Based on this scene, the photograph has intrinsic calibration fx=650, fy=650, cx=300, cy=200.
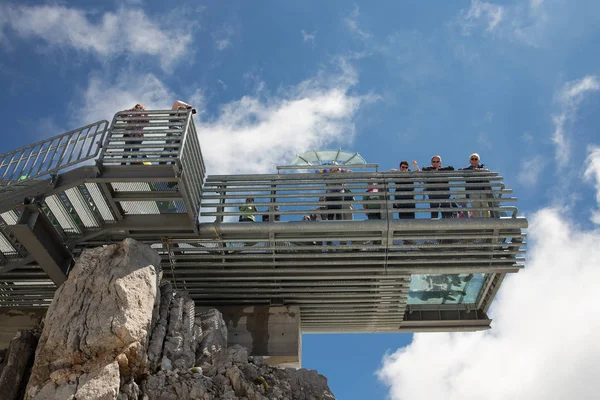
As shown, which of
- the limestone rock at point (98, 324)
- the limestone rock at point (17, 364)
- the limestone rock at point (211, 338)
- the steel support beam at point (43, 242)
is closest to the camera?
the limestone rock at point (98, 324)

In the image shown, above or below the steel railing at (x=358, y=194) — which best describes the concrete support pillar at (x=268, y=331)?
below

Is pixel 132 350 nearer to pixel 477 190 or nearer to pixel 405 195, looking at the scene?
pixel 405 195

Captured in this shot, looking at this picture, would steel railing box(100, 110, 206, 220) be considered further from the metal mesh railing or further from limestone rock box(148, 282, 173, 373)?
limestone rock box(148, 282, 173, 373)

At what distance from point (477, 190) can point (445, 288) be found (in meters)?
3.19

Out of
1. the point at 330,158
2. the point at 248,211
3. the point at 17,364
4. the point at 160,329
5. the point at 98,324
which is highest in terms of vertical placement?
the point at 330,158

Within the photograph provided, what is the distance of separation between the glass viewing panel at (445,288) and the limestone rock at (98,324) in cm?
689

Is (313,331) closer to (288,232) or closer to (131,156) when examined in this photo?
(288,232)

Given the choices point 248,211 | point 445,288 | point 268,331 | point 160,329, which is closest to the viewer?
point 160,329

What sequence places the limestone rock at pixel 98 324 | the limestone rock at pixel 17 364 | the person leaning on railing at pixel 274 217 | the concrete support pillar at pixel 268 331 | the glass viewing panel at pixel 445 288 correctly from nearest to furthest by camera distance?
the limestone rock at pixel 98 324 < the limestone rock at pixel 17 364 < the person leaning on railing at pixel 274 217 < the concrete support pillar at pixel 268 331 < the glass viewing panel at pixel 445 288

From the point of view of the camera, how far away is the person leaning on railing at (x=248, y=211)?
47.0 ft

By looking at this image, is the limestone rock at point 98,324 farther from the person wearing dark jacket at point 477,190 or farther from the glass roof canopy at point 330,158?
the person wearing dark jacket at point 477,190

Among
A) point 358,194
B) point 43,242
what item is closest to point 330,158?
point 358,194

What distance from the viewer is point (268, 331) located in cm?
1573

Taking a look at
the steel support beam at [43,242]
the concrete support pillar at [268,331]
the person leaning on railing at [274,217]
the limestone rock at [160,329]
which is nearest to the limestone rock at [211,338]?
the concrete support pillar at [268,331]
